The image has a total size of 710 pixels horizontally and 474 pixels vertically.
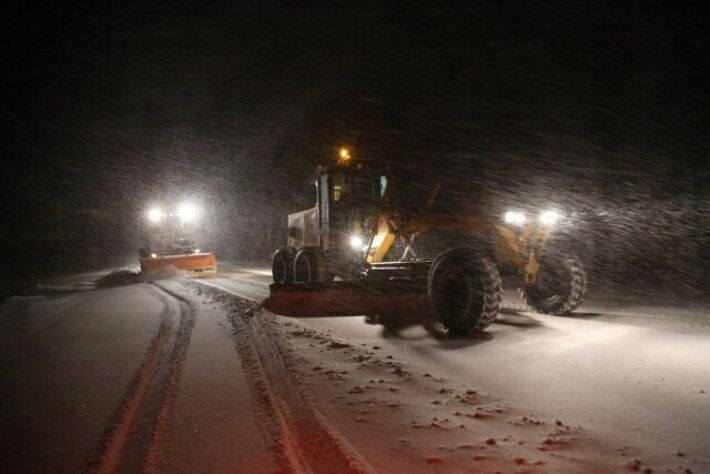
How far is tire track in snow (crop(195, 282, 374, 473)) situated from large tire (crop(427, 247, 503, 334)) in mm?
2361

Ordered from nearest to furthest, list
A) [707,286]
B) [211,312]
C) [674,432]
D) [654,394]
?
[674,432], [654,394], [211,312], [707,286]

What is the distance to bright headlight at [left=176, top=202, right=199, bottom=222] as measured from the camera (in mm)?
24859

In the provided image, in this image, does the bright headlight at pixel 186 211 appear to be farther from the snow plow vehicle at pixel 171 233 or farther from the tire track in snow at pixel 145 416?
the tire track in snow at pixel 145 416

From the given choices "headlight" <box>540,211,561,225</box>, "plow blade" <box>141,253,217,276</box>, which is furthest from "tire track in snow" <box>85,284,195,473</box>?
"plow blade" <box>141,253,217,276</box>

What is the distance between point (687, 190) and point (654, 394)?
9.16 m

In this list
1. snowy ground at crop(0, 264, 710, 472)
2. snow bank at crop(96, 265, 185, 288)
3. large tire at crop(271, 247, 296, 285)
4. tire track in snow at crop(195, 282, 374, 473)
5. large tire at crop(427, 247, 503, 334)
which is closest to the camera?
tire track in snow at crop(195, 282, 374, 473)

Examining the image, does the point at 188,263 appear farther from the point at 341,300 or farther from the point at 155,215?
the point at 341,300

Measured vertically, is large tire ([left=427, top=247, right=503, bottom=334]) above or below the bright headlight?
below

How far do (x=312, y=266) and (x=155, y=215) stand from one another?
55.3 ft

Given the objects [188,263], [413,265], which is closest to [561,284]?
[413,265]

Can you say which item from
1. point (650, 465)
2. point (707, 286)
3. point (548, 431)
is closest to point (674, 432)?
point (650, 465)

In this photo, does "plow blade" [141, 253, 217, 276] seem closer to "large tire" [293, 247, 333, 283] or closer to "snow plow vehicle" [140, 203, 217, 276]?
"snow plow vehicle" [140, 203, 217, 276]

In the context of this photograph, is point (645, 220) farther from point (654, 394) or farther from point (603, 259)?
point (654, 394)

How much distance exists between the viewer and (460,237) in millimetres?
8414
